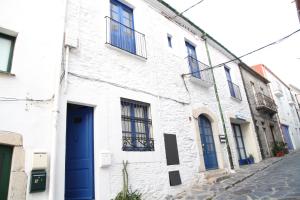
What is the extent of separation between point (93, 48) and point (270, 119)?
1547 centimetres

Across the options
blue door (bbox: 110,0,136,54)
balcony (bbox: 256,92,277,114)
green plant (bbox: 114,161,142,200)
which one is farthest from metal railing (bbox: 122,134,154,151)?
balcony (bbox: 256,92,277,114)

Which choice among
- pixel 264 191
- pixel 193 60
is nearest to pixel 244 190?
pixel 264 191

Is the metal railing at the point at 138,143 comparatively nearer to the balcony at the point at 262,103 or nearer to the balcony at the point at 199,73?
the balcony at the point at 199,73

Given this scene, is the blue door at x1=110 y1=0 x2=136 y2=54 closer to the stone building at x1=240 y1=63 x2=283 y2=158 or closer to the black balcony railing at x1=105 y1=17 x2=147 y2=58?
the black balcony railing at x1=105 y1=17 x2=147 y2=58

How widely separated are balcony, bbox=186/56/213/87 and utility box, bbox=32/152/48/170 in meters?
6.09

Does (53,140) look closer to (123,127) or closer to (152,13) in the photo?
(123,127)

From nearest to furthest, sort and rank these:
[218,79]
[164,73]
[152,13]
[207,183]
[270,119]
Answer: [207,183], [164,73], [152,13], [218,79], [270,119]

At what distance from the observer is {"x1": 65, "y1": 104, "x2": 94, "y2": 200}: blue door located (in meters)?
4.72

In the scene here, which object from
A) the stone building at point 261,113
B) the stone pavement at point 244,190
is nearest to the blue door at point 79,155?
the stone pavement at point 244,190

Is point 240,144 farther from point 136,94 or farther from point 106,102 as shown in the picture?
point 106,102

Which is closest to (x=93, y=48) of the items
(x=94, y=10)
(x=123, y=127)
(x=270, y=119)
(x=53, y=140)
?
(x=94, y=10)

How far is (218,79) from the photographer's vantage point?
11.1 m

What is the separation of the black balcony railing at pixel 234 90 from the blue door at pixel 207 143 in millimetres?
Result: 3640

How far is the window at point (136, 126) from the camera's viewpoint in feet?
18.9
